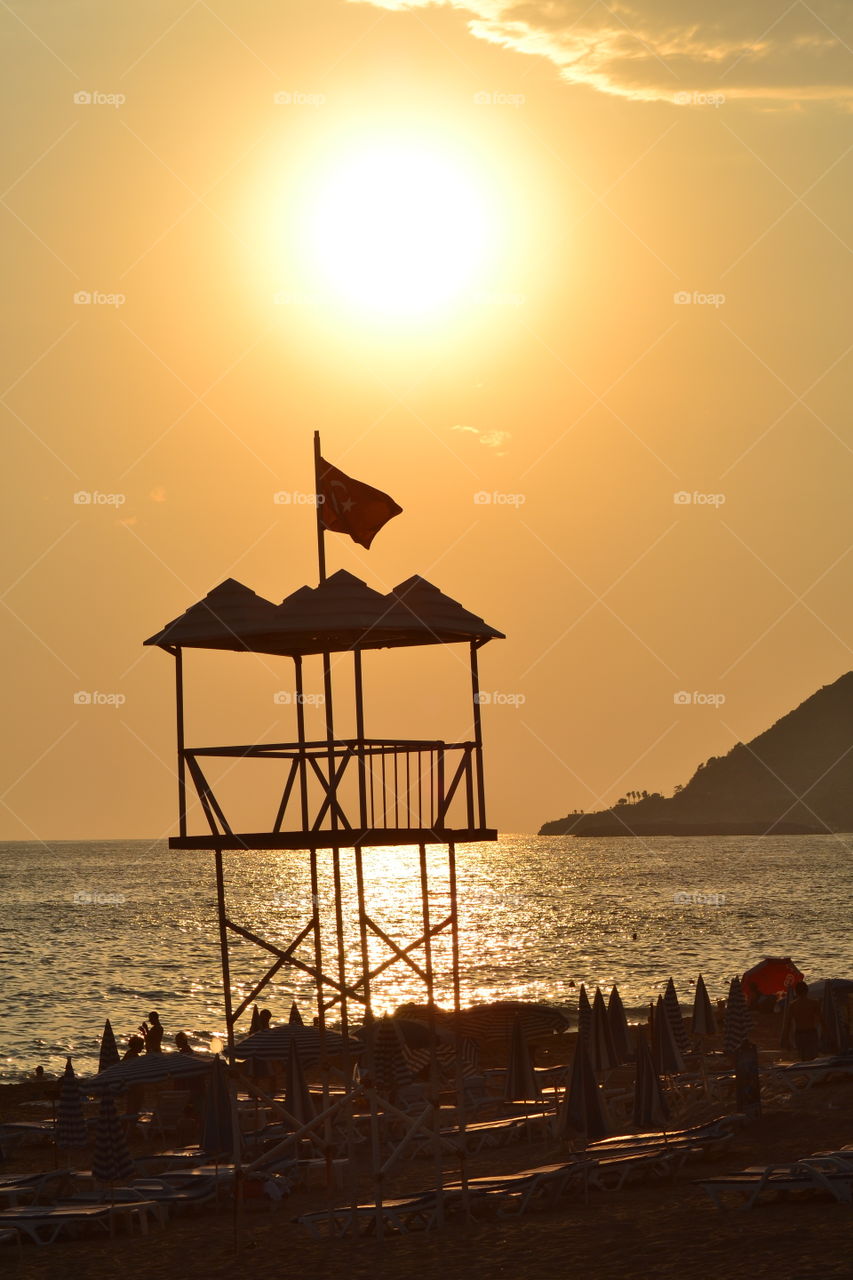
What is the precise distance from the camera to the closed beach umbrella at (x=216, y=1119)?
24.6m

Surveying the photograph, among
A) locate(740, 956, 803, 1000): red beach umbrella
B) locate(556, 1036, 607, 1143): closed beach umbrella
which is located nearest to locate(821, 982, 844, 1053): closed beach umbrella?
locate(740, 956, 803, 1000): red beach umbrella

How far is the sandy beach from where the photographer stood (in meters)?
15.1

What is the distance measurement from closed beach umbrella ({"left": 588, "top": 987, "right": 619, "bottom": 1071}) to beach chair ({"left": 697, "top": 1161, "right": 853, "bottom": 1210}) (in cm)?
1081

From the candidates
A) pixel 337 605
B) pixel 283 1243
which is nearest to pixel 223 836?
pixel 337 605

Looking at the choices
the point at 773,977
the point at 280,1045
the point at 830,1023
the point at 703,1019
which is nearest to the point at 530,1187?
the point at 280,1045

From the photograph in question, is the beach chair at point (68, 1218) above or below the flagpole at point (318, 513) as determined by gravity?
below

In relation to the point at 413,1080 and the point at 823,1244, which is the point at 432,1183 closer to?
the point at 413,1080

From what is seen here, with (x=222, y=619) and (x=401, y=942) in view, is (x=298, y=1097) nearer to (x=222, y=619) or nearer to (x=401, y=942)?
(x=222, y=619)

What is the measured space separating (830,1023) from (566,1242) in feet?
60.4

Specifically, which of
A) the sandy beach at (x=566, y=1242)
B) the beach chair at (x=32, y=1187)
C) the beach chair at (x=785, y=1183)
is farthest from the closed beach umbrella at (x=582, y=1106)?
the beach chair at (x=32, y=1187)

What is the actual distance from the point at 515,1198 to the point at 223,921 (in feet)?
17.6

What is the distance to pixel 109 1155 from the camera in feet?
71.0

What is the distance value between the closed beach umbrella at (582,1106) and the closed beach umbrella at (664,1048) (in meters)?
4.47

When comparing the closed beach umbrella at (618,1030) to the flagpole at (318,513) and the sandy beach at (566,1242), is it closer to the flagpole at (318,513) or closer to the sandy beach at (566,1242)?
the sandy beach at (566,1242)
